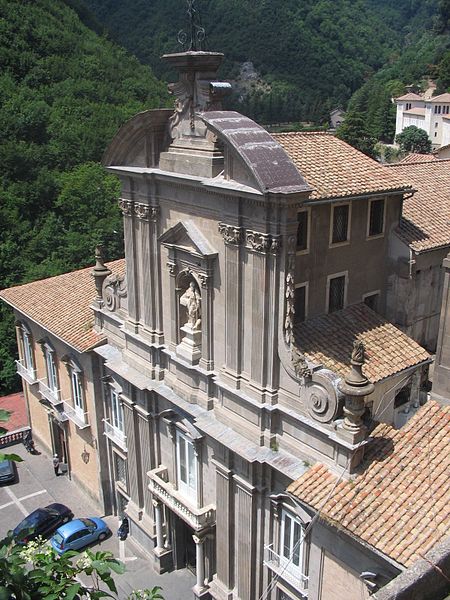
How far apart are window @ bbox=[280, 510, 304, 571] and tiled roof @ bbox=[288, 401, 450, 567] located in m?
2.36

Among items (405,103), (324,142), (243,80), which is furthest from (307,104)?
(324,142)

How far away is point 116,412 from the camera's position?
1102 inches

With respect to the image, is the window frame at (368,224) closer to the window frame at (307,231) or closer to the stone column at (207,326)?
the window frame at (307,231)

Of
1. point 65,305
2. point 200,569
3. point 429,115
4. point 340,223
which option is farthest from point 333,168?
point 429,115

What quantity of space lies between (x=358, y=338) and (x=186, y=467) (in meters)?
8.61

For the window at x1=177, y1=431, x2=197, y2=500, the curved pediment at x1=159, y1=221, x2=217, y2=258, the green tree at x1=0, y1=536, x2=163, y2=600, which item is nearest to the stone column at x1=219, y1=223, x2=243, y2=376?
the curved pediment at x1=159, y1=221, x2=217, y2=258

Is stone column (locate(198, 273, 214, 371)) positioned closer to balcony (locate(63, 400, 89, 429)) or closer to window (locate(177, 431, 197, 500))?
window (locate(177, 431, 197, 500))

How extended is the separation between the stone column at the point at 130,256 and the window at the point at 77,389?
6.48 metres

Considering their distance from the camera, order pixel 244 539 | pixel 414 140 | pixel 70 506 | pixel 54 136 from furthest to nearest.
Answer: pixel 414 140 < pixel 54 136 < pixel 70 506 < pixel 244 539

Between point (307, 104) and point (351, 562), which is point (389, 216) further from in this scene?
point (307, 104)

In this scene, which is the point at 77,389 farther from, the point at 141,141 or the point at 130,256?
the point at 141,141

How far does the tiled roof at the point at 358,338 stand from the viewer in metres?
18.6

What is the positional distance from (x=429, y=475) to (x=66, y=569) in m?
10.5

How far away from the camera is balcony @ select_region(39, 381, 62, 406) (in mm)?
32562
